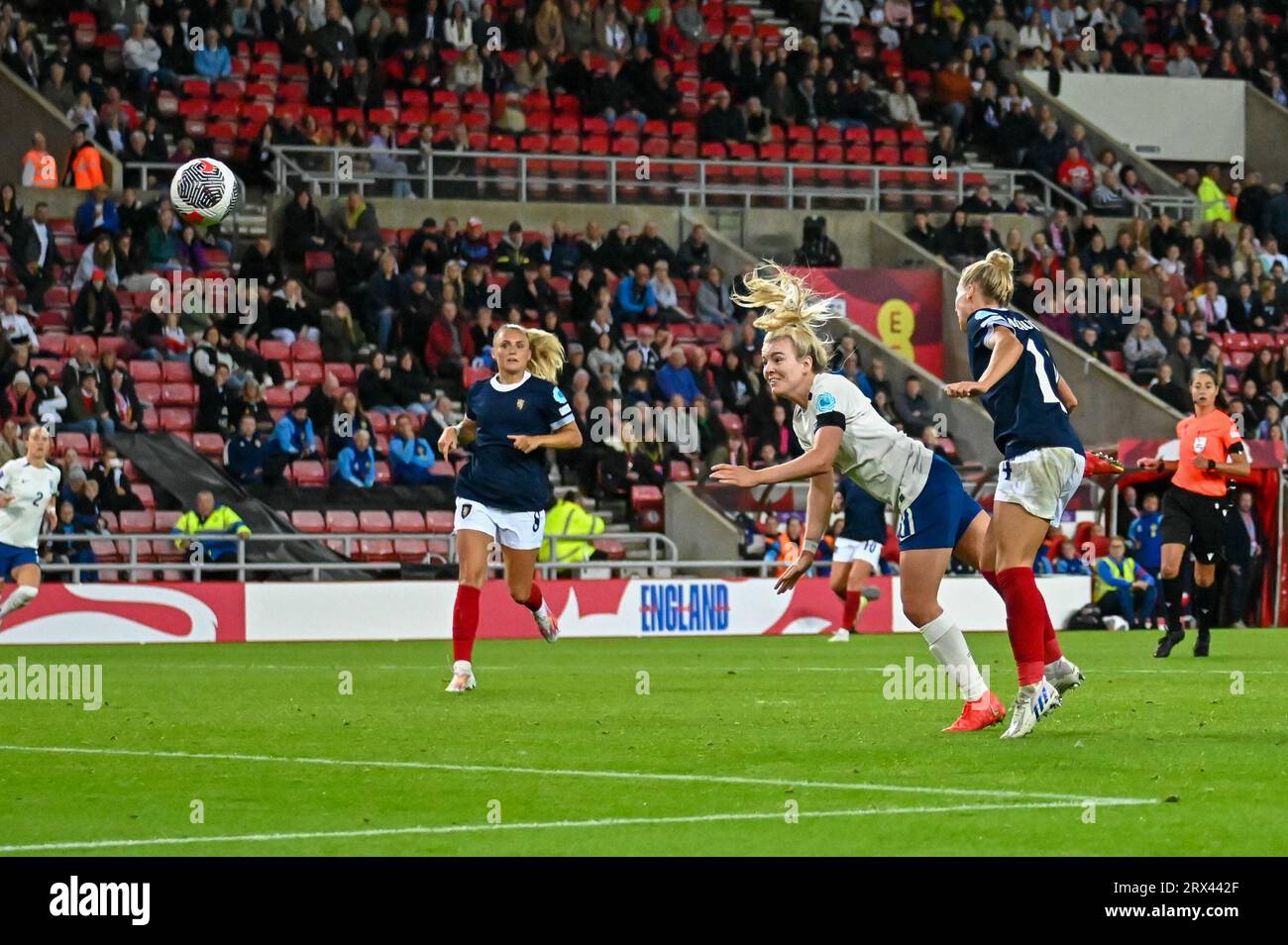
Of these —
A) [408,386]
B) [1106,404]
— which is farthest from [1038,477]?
[1106,404]

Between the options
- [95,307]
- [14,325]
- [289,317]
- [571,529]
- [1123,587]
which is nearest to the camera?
[14,325]

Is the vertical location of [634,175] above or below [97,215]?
above

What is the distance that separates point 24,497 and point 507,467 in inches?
285

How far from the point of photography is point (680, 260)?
32125mm

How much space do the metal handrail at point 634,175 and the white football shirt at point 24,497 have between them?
429 inches

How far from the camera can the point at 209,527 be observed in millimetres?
25047

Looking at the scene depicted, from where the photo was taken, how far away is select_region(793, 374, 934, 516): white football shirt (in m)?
10.9

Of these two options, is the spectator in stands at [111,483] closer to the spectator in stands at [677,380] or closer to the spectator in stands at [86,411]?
the spectator in stands at [86,411]

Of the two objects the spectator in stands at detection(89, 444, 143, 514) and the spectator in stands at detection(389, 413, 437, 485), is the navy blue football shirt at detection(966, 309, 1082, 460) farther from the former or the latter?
the spectator in stands at detection(389, 413, 437, 485)

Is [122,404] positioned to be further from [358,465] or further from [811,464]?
[811,464]

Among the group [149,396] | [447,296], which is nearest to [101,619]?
[149,396]

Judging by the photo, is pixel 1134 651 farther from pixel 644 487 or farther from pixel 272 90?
pixel 272 90

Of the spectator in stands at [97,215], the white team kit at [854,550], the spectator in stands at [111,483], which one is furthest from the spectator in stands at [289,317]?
the white team kit at [854,550]

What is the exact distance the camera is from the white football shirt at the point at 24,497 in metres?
20.3
